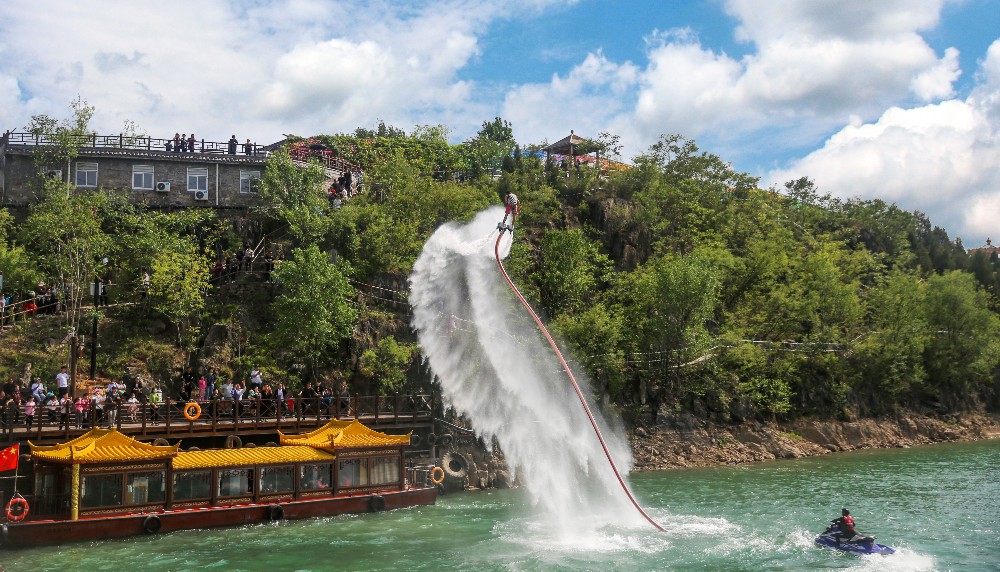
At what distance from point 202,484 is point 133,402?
17.4 ft

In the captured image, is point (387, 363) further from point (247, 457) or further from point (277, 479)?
point (247, 457)

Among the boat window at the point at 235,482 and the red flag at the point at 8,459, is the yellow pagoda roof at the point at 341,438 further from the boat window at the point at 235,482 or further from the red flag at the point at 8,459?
the red flag at the point at 8,459

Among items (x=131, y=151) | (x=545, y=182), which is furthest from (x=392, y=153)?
(x=131, y=151)

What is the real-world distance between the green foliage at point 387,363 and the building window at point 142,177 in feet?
60.8

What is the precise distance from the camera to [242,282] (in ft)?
153

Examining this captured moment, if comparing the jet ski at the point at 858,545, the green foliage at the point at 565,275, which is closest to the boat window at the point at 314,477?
the jet ski at the point at 858,545

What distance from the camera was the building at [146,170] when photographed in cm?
4875

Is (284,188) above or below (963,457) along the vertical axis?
above

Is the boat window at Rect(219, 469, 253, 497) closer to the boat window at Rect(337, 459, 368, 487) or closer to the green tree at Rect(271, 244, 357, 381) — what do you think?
the boat window at Rect(337, 459, 368, 487)

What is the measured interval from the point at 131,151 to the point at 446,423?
88.9 ft

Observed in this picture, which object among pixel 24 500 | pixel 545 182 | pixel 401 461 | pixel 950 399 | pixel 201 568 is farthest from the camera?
pixel 545 182

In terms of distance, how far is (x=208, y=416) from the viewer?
32844 millimetres

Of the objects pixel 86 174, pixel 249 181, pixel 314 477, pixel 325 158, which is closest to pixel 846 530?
pixel 314 477

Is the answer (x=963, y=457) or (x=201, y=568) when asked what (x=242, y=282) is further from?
(x=963, y=457)
